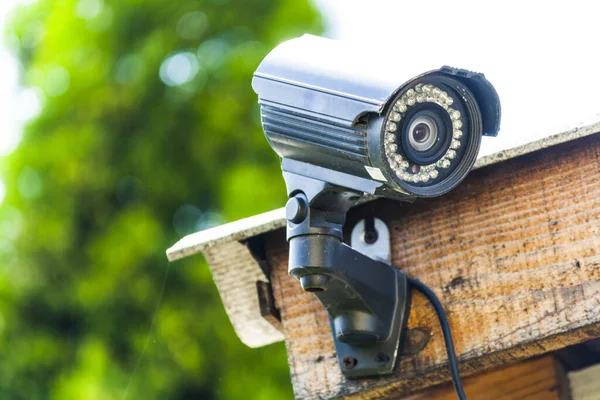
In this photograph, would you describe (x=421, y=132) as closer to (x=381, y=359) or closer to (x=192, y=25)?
(x=381, y=359)

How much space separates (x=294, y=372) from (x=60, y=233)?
6.80m

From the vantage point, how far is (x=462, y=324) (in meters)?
1.11

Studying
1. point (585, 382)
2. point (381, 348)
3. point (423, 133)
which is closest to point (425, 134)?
point (423, 133)

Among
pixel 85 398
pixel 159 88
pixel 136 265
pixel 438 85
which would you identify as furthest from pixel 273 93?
pixel 159 88

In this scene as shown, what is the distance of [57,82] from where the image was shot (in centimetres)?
818

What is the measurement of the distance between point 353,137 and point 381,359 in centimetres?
31

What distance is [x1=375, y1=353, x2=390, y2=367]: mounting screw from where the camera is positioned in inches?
44.5

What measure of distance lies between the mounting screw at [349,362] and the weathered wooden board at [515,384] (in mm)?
139

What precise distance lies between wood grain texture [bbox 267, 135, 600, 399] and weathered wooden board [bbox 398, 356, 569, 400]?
0.06m

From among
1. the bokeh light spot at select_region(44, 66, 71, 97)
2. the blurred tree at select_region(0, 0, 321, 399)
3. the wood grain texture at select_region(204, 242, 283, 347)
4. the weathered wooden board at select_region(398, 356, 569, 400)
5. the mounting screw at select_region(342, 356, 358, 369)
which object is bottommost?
the weathered wooden board at select_region(398, 356, 569, 400)

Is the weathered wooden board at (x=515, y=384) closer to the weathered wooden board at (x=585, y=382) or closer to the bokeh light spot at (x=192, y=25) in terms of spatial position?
the weathered wooden board at (x=585, y=382)

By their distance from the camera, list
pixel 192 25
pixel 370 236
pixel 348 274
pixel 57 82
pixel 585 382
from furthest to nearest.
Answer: pixel 192 25, pixel 57 82, pixel 585 382, pixel 370 236, pixel 348 274

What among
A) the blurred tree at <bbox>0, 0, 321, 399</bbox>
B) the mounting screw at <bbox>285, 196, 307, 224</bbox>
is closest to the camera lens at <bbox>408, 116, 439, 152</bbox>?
the mounting screw at <bbox>285, 196, 307, 224</bbox>

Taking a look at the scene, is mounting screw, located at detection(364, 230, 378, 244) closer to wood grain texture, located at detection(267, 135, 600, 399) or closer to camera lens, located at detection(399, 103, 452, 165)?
wood grain texture, located at detection(267, 135, 600, 399)
